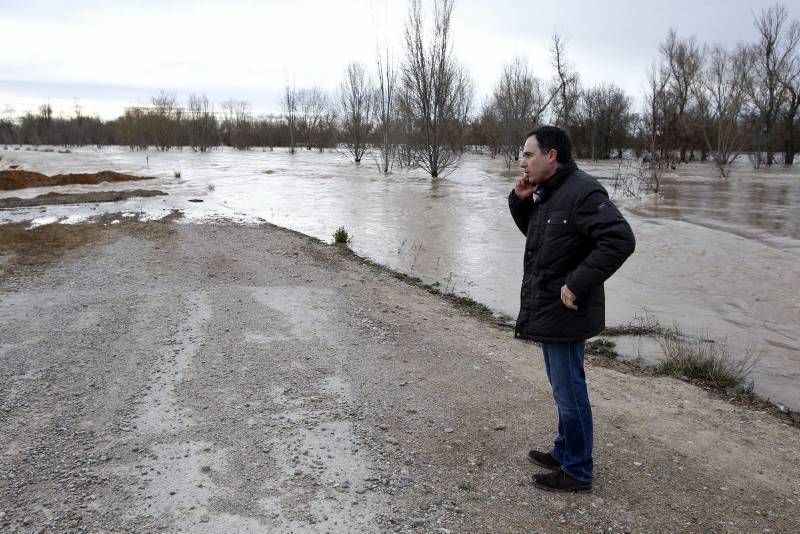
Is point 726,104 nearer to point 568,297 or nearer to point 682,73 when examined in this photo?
point 682,73

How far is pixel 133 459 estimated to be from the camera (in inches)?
141

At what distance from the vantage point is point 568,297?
9.43ft

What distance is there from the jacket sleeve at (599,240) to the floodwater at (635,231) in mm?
3465

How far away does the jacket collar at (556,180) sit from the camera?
117 inches

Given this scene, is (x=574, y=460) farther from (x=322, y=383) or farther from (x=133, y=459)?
(x=133, y=459)

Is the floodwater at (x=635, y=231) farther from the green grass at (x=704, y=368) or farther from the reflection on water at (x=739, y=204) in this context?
the green grass at (x=704, y=368)

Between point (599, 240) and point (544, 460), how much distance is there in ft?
4.73

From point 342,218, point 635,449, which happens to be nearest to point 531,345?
point 635,449

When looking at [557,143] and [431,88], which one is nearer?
[557,143]

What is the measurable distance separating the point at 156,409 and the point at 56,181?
23899mm

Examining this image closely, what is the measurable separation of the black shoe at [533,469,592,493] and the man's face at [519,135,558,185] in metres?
1.59

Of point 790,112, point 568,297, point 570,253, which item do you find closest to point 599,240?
point 570,253

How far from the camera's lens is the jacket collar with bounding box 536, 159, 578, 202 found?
2967 mm

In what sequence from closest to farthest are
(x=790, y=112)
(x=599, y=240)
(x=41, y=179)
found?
1. (x=599, y=240)
2. (x=41, y=179)
3. (x=790, y=112)
